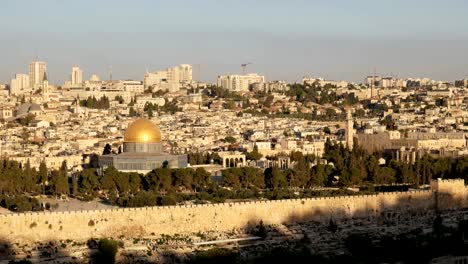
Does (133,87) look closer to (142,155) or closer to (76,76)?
(76,76)

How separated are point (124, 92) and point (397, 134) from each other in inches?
1629

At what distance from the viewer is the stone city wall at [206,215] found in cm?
3169

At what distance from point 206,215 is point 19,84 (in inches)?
3605

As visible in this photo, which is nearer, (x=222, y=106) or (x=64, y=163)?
(x=64, y=163)

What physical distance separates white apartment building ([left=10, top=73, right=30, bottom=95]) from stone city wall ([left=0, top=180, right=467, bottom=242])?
82996 mm

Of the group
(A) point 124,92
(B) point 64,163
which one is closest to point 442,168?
(B) point 64,163

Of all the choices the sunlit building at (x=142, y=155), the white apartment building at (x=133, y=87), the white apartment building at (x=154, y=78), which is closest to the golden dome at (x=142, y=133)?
the sunlit building at (x=142, y=155)

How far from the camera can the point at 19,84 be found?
122875 mm

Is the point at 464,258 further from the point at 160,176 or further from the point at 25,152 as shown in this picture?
the point at 25,152

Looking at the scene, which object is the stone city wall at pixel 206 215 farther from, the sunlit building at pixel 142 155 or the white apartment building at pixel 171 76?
the white apartment building at pixel 171 76

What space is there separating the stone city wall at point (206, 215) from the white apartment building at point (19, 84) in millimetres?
82996

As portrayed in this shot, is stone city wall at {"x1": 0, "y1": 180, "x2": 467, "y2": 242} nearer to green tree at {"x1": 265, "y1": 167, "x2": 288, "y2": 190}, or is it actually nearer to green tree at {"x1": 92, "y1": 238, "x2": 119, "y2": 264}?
green tree at {"x1": 92, "y1": 238, "x2": 119, "y2": 264}

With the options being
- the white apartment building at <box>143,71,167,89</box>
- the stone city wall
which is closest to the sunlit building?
the stone city wall

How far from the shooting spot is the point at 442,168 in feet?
158
